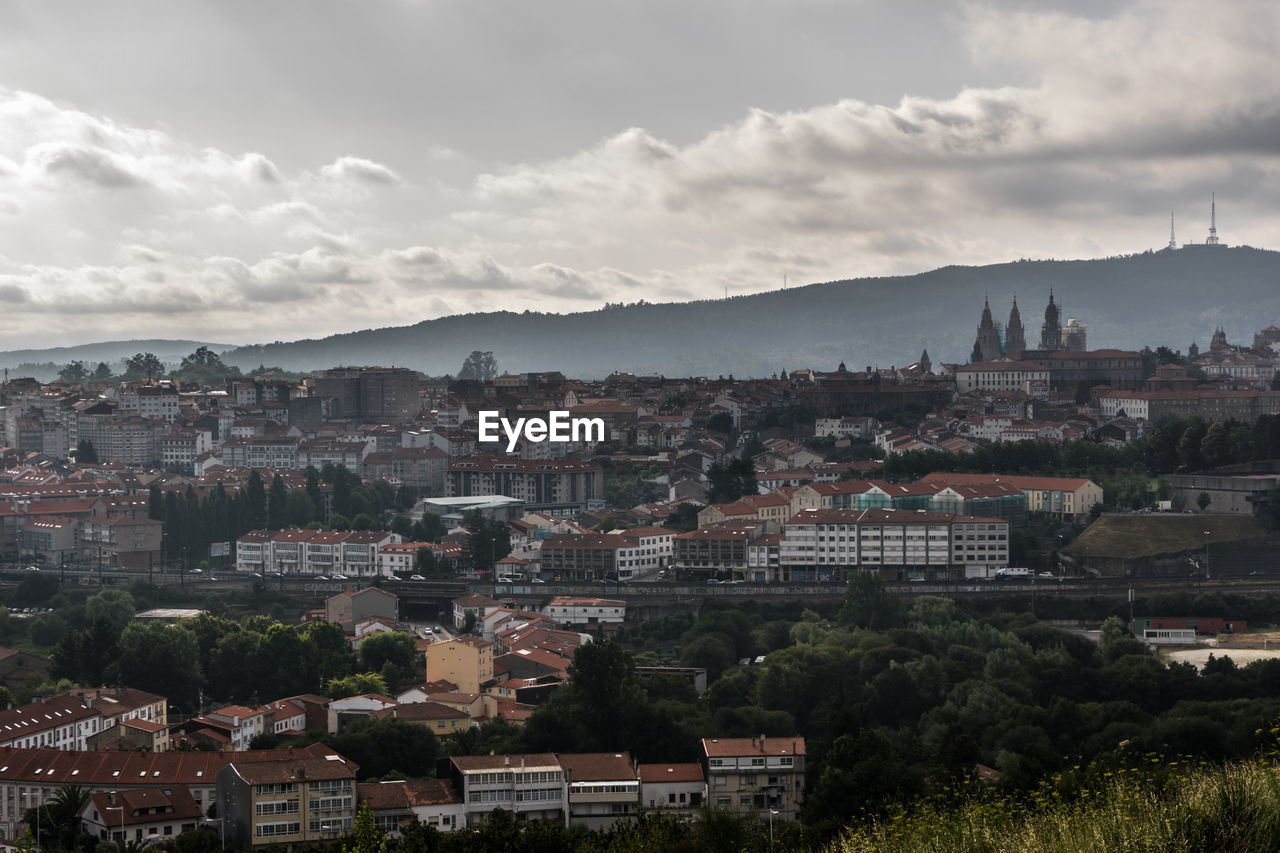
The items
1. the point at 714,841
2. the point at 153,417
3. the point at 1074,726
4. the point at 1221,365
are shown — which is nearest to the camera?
the point at 714,841

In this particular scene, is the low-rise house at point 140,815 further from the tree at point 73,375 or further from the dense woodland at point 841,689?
the tree at point 73,375

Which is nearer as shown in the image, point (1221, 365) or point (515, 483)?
point (515, 483)

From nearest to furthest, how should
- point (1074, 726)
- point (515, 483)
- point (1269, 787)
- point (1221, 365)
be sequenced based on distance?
point (1269, 787)
point (1074, 726)
point (515, 483)
point (1221, 365)

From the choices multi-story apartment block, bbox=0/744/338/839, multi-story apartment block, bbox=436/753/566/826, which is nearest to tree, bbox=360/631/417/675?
multi-story apartment block, bbox=0/744/338/839

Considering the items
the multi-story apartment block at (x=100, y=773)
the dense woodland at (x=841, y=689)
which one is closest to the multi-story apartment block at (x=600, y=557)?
the dense woodland at (x=841, y=689)

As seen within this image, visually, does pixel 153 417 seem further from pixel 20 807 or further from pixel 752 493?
pixel 20 807

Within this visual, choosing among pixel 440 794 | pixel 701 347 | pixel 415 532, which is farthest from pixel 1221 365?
pixel 701 347

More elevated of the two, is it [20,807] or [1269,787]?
[1269,787]

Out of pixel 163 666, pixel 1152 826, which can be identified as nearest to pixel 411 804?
pixel 163 666
